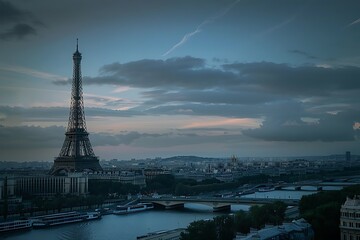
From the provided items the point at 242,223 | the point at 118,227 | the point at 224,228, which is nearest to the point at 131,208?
the point at 118,227

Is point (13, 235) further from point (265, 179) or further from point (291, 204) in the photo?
point (265, 179)

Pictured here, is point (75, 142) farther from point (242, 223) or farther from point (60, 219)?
point (242, 223)

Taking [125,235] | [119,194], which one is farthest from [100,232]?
[119,194]

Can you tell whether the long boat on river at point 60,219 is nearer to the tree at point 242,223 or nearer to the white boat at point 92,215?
the white boat at point 92,215

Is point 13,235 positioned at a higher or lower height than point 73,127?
lower

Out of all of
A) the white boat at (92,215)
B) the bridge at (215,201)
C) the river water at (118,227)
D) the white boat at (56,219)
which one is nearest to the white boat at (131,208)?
the river water at (118,227)

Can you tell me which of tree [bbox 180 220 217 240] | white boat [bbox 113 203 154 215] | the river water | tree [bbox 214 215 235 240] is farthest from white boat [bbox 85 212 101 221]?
Answer: tree [bbox 180 220 217 240]
